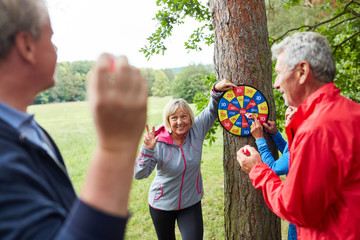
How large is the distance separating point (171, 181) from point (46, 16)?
2.21 meters

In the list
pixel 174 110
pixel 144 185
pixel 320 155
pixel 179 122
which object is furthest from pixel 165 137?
pixel 144 185

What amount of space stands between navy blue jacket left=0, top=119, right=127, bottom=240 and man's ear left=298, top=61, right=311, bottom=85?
4.34ft

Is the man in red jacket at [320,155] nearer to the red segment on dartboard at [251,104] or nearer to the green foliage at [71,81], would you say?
the red segment on dartboard at [251,104]

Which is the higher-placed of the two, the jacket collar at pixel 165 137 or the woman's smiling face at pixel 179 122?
the woman's smiling face at pixel 179 122

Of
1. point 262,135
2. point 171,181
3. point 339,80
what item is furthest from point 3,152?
point 339,80

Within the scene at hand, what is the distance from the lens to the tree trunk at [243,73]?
2.31 m

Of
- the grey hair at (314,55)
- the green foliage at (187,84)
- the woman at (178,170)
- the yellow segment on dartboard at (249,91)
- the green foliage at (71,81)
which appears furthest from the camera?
the green foliage at (187,84)

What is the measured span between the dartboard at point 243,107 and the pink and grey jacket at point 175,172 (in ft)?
0.93

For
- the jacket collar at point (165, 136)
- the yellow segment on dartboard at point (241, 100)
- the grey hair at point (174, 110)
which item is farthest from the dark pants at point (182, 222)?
the yellow segment on dartboard at point (241, 100)

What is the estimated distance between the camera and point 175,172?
266 centimetres

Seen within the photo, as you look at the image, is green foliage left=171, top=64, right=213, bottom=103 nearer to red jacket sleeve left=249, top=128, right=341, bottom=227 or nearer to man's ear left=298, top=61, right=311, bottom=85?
man's ear left=298, top=61, right=311, bottom=85

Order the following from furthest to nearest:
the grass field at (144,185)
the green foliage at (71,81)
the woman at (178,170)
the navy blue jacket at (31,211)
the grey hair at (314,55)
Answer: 1. the green foliage at (71,81)
2. the grass field at (144,185)
3. the woman at (178,170)
4. the grey hair at (314,55)
5. the navy blue jacket at (31,211)

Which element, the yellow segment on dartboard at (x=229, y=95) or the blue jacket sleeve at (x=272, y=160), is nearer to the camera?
the blue jacket sleeve at (x=272, y=160)

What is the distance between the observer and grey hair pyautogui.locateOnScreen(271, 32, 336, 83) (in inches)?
56.9
